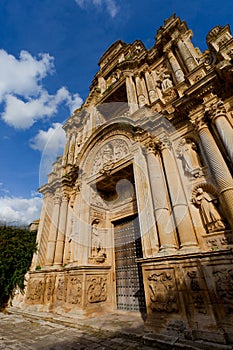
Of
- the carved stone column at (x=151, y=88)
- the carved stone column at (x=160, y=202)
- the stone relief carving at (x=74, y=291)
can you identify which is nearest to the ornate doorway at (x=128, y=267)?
the stone relief carving at (x=74, y=291)

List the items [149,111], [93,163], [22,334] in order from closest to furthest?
[22,334]
[149,111]
[93,163]

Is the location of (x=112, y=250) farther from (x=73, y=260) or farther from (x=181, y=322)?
(x=181, y=322)

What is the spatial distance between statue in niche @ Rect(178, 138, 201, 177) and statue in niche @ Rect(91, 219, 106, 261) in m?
4.78

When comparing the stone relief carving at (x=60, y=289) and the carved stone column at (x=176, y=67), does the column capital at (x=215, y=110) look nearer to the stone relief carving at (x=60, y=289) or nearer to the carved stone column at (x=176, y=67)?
the carved stone column at (x=176, y=67)

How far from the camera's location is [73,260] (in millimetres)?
7465

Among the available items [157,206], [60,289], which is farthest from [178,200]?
[60,289]

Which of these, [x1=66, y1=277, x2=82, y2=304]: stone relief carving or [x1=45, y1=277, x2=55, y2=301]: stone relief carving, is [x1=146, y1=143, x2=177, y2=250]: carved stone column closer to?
[x1=66, y1=277, x2=82, y2=304]: stone relief carving

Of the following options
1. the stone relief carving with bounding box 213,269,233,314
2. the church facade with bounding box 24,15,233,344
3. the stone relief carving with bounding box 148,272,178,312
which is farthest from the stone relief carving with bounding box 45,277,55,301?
the stone relief carving with bounding box 213,269,233,314

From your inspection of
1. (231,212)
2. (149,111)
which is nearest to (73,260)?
(231,212)

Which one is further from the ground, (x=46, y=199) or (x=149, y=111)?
(x=149, y=111)

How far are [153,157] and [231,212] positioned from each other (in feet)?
9.98

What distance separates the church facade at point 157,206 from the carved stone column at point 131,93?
0.23 feet

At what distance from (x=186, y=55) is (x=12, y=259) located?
12.8 metres

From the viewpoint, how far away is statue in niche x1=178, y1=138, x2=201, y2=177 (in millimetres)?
5570
